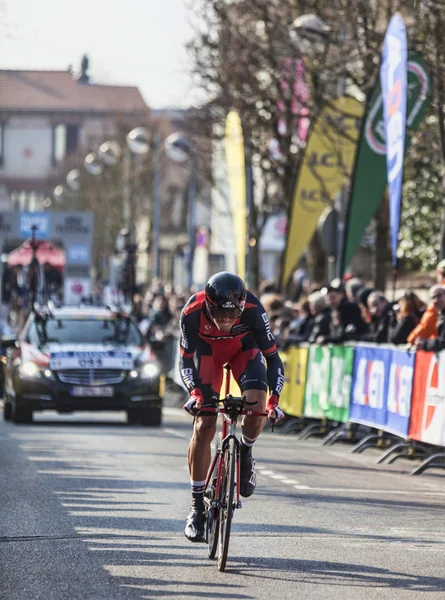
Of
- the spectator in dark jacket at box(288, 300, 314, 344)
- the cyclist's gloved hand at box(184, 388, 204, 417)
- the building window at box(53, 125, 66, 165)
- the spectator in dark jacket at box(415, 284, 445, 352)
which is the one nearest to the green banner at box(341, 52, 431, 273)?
the spectator in dark jacket at box(288, 300, 314, 344)

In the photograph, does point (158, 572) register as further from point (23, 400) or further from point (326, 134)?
point (326, 134)

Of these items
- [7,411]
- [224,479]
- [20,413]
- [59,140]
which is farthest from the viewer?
[59,140]

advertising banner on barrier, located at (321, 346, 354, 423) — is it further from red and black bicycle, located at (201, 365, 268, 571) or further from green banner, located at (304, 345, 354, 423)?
red and black bicycle, located at (201, 365, 268, 571)

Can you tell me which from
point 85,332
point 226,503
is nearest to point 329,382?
point 85,332

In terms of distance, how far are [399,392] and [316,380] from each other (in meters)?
4.15

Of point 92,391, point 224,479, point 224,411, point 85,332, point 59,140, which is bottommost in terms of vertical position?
point 92,391

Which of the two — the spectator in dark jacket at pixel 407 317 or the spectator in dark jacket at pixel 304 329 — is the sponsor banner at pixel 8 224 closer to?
the spectator in dark jacket at pixel 304 329

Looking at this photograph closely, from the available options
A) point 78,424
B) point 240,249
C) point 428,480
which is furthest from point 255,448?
point 240,249

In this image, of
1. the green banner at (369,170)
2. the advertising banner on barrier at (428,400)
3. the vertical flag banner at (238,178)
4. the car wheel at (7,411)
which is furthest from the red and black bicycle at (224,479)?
the vertical flag banner at (238,178)

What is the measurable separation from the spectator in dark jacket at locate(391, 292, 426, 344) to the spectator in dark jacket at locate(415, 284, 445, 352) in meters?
1.32

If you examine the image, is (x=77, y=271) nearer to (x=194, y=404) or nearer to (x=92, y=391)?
(x=92, y=391)

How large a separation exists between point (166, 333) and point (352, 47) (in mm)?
8553

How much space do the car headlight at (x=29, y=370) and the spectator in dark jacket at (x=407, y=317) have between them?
5984 millimetres

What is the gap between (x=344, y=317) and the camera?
20.0 metres
